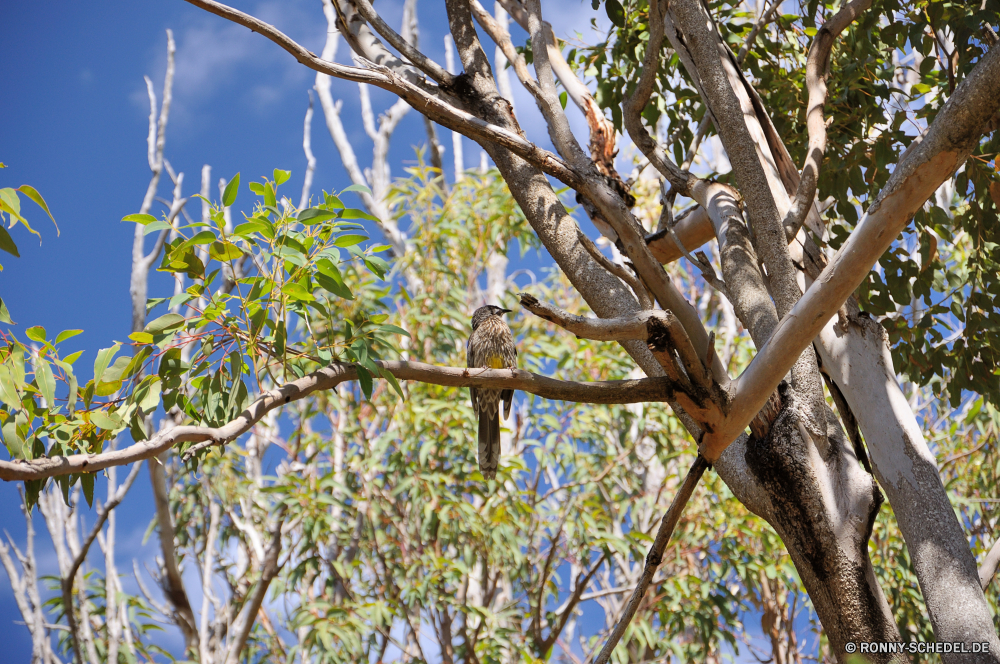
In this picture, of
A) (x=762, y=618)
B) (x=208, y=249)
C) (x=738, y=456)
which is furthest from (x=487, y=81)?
(x=762, y=618)

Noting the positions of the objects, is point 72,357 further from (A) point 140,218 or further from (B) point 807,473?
(B) point 807,473

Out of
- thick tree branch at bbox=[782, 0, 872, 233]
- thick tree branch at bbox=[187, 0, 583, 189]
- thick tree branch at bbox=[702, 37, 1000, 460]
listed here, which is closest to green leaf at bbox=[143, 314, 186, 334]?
thick tree branch at bbox=[187, 0, 583, 189]

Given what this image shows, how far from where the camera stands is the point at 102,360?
1.75 meters

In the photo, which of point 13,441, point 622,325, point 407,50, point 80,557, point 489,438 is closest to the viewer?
point 622,325

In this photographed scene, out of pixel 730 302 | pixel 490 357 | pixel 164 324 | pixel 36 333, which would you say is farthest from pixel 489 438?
pixel 36 333

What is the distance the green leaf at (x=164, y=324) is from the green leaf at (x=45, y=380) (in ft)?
0.76

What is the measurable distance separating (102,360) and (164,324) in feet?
0.54

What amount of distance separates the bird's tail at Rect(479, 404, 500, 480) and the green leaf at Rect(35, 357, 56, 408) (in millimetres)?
1883

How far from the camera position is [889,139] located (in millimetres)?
2654

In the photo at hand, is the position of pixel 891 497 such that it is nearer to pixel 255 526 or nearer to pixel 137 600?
pixel 137 600

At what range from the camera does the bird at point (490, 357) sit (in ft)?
11.7

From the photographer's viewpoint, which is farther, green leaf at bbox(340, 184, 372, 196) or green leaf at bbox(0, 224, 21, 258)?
green leaf at bbox(340, 184, 372, 196)

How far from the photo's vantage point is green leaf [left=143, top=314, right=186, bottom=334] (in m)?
1.77

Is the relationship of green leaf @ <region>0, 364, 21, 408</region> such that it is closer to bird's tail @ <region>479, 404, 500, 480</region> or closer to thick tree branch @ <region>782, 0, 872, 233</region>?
bird's tail @ <region>479, 404, 500, 480</region>
